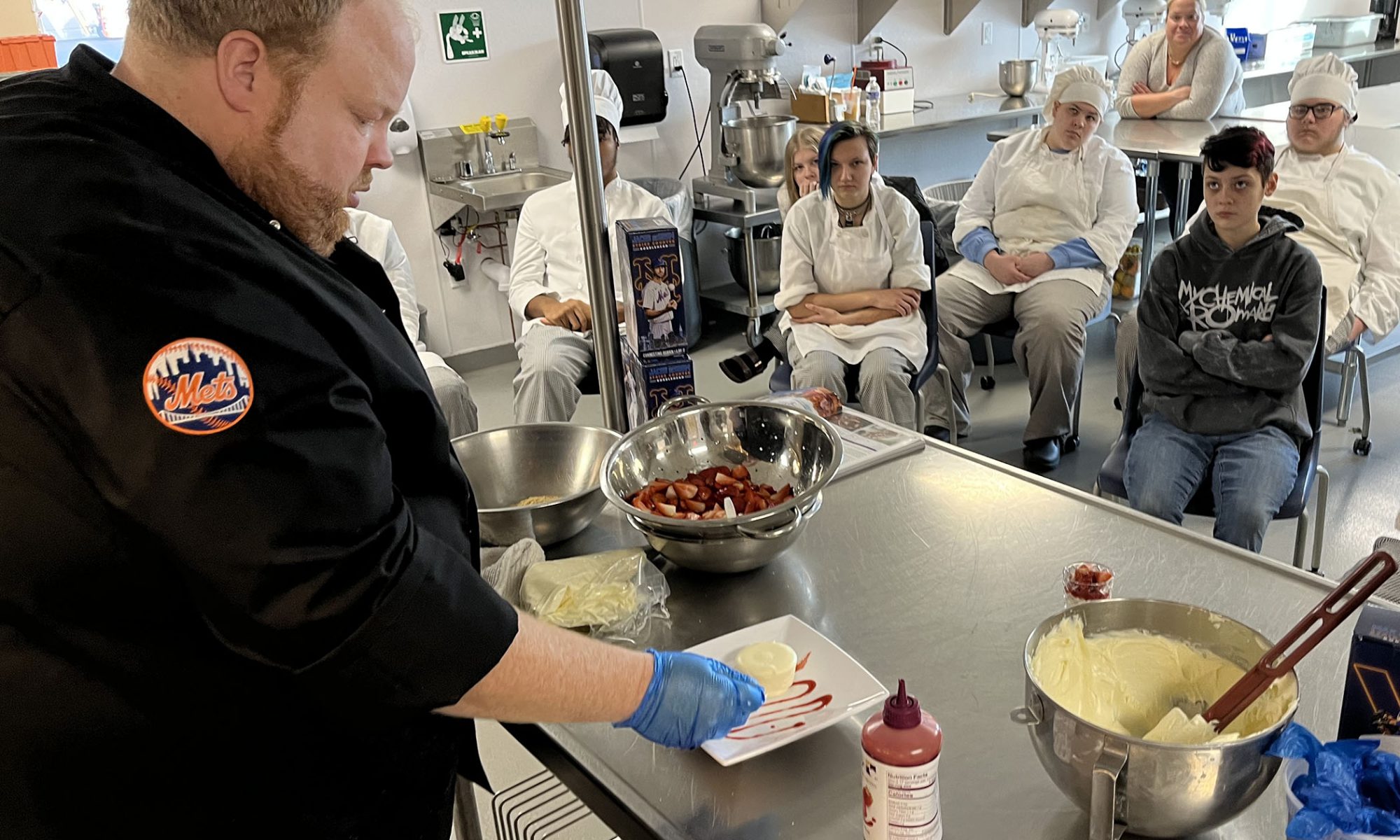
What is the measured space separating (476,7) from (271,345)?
3983 mm

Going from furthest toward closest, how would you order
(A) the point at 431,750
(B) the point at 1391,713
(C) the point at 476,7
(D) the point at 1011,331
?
(C) the point at 476,7 → (D) the point at 1011,331 → (A) the point at 431,750 → (B) the point at 1391,713

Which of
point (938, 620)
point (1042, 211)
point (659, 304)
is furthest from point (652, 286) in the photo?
point (1042, 211)

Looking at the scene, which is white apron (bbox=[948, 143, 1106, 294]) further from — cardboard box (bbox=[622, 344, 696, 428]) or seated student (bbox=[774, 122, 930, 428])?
cardboard box (bbox=[622, 344, 696, 428])

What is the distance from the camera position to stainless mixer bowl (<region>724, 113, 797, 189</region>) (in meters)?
4.29

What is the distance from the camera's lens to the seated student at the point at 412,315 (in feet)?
10.5

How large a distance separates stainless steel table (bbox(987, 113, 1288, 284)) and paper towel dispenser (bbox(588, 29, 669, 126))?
56.1 inches

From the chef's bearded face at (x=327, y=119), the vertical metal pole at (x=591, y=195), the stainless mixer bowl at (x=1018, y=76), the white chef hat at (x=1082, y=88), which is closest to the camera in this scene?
the chef's bearded face at (x=327, y=119)

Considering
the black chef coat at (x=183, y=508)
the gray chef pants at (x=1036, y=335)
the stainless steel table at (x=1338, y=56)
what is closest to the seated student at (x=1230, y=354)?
the gray chef pants at (x=1036, y=335)

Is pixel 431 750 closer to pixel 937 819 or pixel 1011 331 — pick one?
pixel 937 819

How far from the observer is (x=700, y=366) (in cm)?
458

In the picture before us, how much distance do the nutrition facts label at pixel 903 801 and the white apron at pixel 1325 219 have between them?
9.49 feet

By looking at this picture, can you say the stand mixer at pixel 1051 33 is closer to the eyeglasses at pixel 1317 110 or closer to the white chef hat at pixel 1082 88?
the white chef hat at pixel 1082 88

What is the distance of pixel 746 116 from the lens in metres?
4.50

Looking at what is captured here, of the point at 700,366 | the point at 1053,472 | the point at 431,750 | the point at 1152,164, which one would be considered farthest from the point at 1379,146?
the point at 431,750
